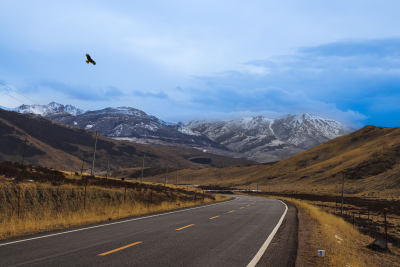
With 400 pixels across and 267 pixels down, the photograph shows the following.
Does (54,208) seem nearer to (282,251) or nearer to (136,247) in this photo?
(136,247)

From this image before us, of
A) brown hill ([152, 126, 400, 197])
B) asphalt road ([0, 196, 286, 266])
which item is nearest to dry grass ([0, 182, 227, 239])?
asphalt road ([0, 196, 286, 266])

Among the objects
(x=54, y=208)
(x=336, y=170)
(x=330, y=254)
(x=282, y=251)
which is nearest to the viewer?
(x=330, y=254)

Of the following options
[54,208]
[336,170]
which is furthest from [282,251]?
[336,170]

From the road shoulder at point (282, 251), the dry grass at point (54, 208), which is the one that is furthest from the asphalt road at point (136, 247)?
the dry grass at point (54, 208)

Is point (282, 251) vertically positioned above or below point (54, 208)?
above

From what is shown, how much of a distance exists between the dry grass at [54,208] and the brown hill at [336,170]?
227ft

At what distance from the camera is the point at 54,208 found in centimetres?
2256

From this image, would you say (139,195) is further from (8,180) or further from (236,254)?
(236,254)

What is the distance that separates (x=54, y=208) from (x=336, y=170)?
106m

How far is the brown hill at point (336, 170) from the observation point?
93.4 m

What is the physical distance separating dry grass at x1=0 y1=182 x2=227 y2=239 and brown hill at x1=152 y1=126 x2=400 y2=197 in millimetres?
69066

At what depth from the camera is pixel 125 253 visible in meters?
9.31

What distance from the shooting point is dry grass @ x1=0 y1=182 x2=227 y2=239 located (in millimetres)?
14938

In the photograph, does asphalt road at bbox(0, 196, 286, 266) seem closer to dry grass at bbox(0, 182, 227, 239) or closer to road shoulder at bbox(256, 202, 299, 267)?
road shoulder at bbox(256, 202, 299, 267)
